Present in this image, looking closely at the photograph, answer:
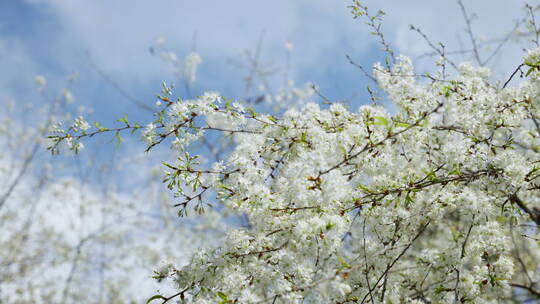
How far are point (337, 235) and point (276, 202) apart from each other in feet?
1.40

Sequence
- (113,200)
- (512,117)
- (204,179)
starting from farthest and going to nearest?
(113,200) → (512,117) → (204,179)

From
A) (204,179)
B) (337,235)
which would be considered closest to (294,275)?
(337,235)

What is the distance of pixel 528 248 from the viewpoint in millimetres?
8320

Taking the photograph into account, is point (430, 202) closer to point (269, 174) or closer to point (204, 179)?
point (269, 174)

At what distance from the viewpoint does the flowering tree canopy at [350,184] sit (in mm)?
2543

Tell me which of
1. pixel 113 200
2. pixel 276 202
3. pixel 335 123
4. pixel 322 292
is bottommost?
pixel 322 292

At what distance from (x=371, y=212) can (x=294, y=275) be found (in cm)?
74

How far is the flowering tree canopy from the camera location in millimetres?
2543

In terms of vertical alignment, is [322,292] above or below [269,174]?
below

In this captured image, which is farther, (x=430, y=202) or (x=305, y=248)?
(x=430, y=202)

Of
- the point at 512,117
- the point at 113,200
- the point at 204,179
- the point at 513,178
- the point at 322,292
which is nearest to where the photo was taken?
the point at 322,292

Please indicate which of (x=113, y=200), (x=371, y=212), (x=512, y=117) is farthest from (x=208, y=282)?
(x=113, y=200)

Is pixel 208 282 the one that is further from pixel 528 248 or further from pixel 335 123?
pixel 528 248

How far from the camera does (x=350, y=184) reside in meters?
3.02
